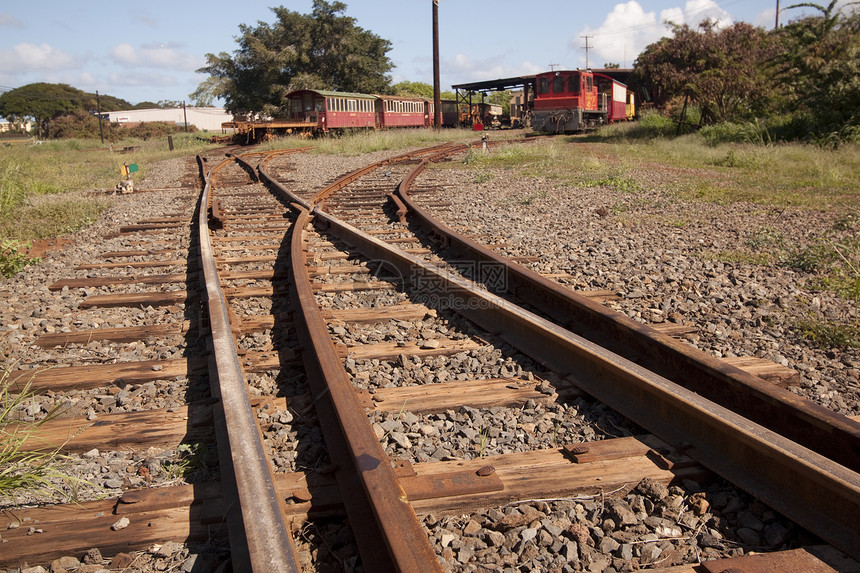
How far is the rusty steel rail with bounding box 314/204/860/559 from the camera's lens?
5.78 feet

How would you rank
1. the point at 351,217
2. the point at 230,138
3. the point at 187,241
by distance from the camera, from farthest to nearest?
the point at 230,138 → the point at 351,217 → the point at 187,241

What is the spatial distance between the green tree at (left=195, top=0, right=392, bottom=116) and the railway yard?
45136 millimetres

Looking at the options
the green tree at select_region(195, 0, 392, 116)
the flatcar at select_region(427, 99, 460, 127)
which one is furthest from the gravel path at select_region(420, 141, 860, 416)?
the green tree at select_region(195, 0, 392, 116)

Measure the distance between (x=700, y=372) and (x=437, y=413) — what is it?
111 cm

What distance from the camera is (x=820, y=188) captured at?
885cm

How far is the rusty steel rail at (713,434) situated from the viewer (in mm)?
1762

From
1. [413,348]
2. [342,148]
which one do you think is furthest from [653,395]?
[342,148]

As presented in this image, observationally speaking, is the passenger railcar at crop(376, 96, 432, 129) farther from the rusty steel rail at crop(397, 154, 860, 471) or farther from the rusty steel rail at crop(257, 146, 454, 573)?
the rusty steel rail at crop(257, 146, 454, 573)

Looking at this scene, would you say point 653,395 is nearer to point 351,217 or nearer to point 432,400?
point 432,400

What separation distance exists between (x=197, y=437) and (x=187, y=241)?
4492 mm

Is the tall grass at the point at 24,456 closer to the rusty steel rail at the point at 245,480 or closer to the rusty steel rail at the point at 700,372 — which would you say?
the rusty steel rail at the point at 245,480

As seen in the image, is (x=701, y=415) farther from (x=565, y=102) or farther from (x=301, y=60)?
(x=301, y=60)

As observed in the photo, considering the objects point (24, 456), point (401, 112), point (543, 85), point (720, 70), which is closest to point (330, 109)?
point (401, 112)

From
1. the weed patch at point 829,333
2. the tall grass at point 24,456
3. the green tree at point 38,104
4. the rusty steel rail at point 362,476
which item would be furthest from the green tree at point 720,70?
the green tree at point 38,104
